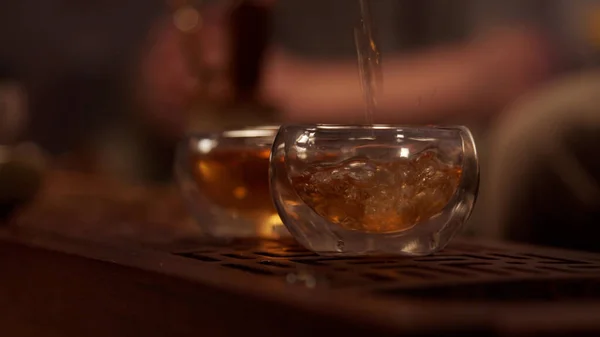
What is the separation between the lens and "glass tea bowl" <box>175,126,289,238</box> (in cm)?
78

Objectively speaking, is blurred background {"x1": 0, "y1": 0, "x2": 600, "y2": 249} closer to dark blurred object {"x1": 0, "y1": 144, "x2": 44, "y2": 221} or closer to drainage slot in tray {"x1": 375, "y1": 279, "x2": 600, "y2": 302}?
dark blurred object {"x1": 0, "y1": 144, "x2": 44, "y2": 221}

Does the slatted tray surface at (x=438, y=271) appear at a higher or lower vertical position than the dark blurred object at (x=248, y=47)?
lower

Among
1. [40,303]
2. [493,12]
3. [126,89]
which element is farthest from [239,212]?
[126,89]

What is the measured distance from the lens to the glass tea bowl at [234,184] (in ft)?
2.55

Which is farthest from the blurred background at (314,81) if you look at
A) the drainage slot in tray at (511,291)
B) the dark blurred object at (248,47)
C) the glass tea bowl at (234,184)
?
the drainage slot in tray at (511,291)

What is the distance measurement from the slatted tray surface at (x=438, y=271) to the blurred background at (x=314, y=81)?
0.71 feet

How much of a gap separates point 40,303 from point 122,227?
0.20 meters

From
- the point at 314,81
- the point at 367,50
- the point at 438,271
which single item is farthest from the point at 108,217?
the point at 314,81

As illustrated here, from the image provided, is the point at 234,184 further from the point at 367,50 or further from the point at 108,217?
the point at 108,217

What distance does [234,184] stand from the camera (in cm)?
78

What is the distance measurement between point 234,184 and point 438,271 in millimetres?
271

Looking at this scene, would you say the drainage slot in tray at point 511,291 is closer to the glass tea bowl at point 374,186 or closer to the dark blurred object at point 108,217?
the glass tea bowl at point 374,186

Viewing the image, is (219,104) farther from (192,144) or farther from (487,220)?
(487,220)

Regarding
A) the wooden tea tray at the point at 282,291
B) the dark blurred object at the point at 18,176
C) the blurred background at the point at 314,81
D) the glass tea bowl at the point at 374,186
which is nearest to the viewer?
the wooden tea tray at the point at 282,291
